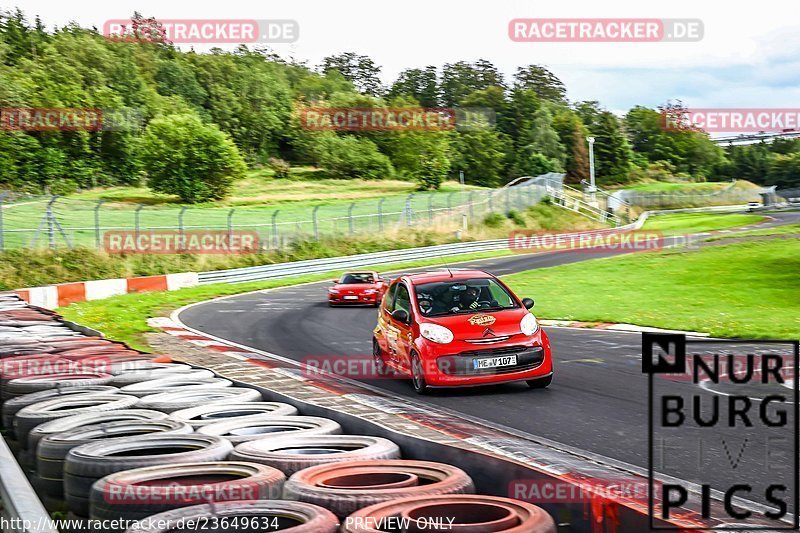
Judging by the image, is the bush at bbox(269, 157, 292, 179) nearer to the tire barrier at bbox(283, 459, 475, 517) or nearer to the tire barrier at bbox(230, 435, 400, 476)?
the tire barrier at bbox(230, 435, 400, 476)

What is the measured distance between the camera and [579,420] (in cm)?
912

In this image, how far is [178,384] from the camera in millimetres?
8883

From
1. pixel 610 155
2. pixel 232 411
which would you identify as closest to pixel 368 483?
pixel 232 411

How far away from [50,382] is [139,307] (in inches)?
734

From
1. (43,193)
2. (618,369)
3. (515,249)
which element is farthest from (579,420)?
(43,193)

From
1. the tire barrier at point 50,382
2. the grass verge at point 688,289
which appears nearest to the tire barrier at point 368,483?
the tire barrier at point 50,382

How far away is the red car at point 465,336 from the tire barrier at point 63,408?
434cm

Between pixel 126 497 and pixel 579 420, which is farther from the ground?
pixel 126 497

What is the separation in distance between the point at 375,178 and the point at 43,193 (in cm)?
3590

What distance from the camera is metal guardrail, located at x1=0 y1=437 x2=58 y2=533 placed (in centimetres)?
362

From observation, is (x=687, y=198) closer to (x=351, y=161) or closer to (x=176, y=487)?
(x=351, y=161)

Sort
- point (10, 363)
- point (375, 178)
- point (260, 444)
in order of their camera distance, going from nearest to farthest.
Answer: point (260, 444)
point (10, 363)
point (375, 178)

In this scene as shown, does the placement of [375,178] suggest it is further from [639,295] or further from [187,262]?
[639,295]

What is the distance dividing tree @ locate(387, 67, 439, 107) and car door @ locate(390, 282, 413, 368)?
140 m
